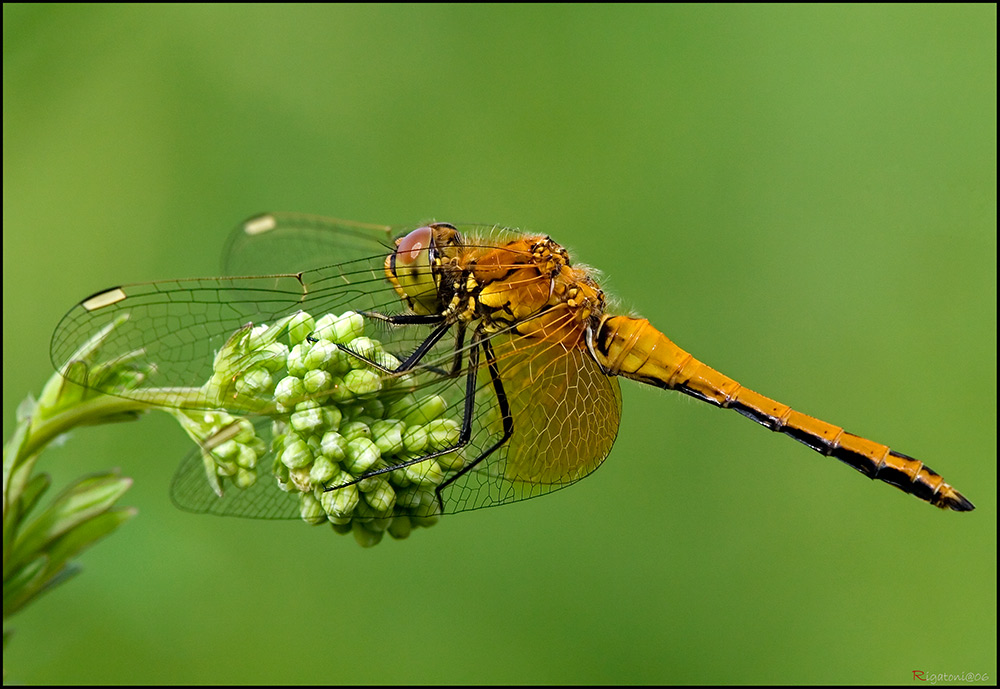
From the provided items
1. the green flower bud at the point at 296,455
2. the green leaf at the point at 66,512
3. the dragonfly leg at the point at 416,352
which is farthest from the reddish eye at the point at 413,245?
the green leaf at the point at 66,512

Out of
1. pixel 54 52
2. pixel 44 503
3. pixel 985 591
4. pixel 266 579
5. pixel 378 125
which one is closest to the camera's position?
pixel 44 503

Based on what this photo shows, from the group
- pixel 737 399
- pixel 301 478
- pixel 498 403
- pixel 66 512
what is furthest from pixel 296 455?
pixel 737 399

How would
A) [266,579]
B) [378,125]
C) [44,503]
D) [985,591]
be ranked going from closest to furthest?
1. [44,503]
2. [266,579]
3. [985,591]
4. [378,125]

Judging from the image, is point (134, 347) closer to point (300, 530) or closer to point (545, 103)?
point (300, 530)

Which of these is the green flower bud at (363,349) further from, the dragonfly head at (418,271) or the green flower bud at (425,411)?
the dragonfly head at (418,271)

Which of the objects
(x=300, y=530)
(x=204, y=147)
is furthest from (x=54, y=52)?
(x=300, y=530)

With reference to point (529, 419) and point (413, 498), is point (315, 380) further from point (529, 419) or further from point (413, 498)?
point (529, 419)

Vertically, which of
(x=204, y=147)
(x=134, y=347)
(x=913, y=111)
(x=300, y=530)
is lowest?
(x=300, y=530)
